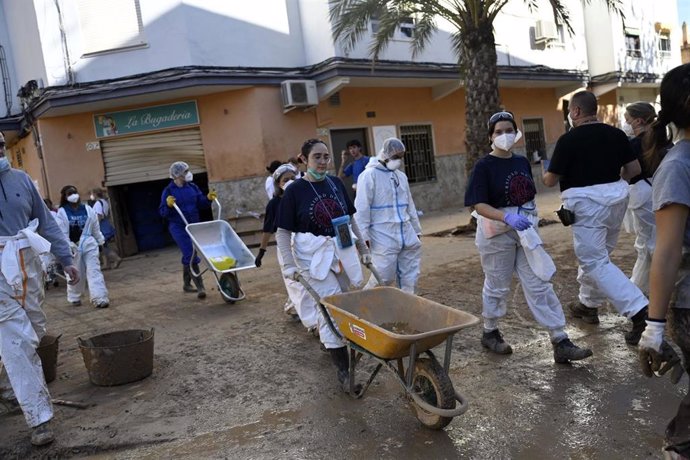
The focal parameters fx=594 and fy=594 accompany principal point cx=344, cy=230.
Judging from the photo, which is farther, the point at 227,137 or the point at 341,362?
the point at 227,137

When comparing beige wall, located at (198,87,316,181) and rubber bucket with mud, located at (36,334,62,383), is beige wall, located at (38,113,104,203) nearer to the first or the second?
beige wall, located at (198,87,316,181)

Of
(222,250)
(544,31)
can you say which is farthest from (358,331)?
(544,31)

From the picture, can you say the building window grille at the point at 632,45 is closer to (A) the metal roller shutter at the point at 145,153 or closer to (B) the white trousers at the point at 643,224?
(A) the metal roller shutter at the point at 145,153

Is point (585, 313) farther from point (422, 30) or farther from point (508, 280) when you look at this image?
point (422, 30)

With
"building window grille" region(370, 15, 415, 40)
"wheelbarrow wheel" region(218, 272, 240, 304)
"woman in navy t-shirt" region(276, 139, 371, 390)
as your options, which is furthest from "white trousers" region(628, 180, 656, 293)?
"building window grille" region(370, 15, 415, 40)

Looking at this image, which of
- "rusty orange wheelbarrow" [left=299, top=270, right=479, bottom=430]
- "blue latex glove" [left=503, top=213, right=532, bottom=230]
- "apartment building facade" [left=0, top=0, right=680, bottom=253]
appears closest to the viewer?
"rusty orange wheelbarrow" [left=299, top=270, right=479, bottom=430]

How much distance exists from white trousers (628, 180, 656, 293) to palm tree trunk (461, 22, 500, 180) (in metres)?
5.59

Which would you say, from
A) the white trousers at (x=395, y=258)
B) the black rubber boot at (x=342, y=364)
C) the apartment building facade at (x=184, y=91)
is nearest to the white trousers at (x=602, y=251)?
the white trousers at (x=395, y=258)

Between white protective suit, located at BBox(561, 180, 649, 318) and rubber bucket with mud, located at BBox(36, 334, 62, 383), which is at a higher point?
white protective suit, located at BBox(561, 180, 649, 318)

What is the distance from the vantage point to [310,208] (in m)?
4.49

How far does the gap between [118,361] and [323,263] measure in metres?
1.87

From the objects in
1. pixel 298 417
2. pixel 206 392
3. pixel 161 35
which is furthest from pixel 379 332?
pixel 161 35

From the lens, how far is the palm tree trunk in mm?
10797

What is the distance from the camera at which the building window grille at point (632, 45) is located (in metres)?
22.3
